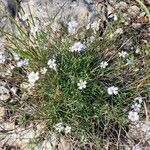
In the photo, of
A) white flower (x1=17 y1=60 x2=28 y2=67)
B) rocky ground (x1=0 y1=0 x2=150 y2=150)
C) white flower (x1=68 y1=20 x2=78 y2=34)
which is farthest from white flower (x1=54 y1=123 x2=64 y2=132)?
white flower (x1=68 y1=20 x2=78 y2=34)

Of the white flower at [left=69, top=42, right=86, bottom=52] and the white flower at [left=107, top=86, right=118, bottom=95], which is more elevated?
the white flower at [left=69, top=42, right=86, bottom=52]

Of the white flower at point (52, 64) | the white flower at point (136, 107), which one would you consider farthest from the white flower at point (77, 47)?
the white flower at point (136, 107)

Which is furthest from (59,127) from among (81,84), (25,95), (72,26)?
(72,26)

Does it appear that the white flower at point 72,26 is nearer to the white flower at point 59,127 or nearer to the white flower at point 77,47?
the white flower at point 77,47

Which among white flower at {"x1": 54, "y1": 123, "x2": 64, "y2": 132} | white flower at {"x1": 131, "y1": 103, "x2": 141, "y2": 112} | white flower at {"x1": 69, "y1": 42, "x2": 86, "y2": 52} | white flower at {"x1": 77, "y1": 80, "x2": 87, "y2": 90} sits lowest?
white flower at {"x1": 54, "y1": 123, "x2": 64, "y2": 132}

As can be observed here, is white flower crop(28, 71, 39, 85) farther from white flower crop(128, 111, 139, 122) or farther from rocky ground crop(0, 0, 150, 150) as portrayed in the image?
white flower crop(128, 111, 139, 122)

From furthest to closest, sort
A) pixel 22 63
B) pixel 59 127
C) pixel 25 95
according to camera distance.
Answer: pixel 25 95 < pixel 22 63 < pixel 59 127

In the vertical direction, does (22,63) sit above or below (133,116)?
above

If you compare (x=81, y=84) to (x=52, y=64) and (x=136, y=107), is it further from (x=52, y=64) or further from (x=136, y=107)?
(x=136, y=107)
